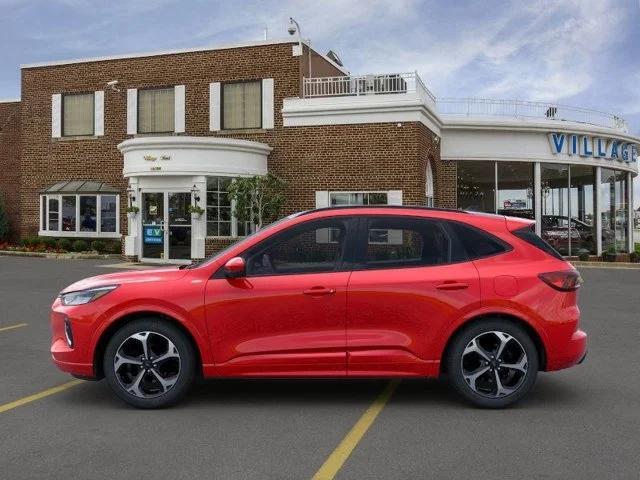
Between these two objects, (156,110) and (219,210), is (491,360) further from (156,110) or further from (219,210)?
(156,110)

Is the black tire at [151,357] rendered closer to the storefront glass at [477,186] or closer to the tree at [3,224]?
the storefront glass at [477,186]

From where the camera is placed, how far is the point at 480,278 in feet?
17.4

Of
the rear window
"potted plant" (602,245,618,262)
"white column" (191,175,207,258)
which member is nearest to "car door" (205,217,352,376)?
the rear window

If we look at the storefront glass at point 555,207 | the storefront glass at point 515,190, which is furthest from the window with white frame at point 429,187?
the storefront glass at point 555,207

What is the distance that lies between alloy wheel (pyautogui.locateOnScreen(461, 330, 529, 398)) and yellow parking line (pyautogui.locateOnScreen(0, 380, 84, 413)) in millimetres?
3581

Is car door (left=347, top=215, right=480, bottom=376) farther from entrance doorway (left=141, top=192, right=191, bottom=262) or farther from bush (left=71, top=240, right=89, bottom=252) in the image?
bush (left=71, top=240, right=89, bottom=252)

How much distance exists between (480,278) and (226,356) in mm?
2099

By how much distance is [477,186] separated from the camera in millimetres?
25062

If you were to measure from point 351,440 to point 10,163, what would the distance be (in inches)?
1108

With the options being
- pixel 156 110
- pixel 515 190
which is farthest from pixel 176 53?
pixel 515 190

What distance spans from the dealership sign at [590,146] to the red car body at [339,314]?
20.7m

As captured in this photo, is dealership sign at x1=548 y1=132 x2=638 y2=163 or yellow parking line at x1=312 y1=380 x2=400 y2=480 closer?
yellow parking line at x1=312 y1=380 x2=400 y2=480

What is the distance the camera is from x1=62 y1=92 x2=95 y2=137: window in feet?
83.9

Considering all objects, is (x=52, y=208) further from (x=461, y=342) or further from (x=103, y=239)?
(x=461, y=342)
